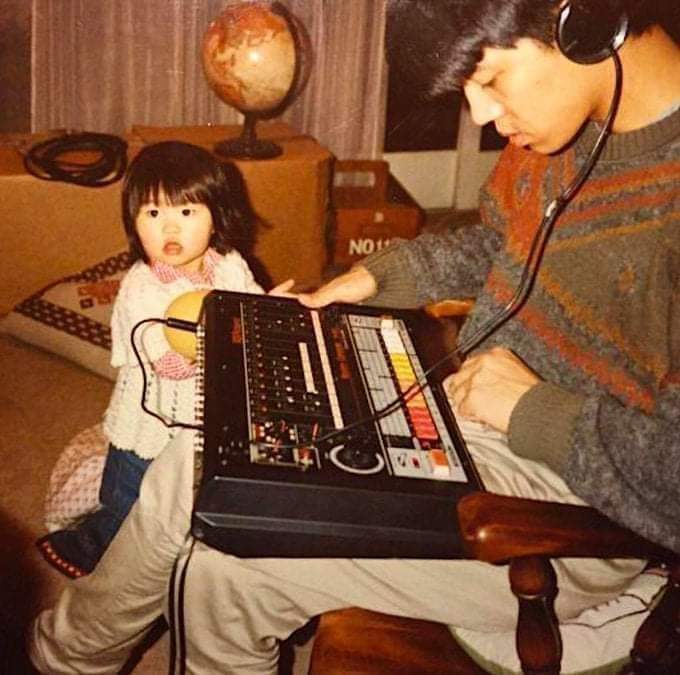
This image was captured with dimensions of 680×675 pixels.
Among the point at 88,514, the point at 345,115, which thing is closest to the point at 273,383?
the point at 88,514

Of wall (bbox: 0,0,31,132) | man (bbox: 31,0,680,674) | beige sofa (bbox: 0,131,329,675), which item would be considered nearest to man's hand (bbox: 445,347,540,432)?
man (bbox: 31,0,680,674)

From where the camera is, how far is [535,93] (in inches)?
41.7

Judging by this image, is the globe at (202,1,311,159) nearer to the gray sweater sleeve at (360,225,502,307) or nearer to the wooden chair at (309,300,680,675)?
the gray sweater sleeve at (360,225,502,307)

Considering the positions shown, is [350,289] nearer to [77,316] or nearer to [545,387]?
[545,387]

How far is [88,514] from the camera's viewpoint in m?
1.78

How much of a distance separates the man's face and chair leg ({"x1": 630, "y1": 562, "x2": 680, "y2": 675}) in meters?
0.53

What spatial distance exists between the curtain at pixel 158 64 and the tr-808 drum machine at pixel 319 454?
187 cm

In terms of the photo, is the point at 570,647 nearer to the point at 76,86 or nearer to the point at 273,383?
the point at 273,383

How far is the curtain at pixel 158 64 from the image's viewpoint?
2748mm

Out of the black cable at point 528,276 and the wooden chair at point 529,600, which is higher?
the black cable at point 528,276

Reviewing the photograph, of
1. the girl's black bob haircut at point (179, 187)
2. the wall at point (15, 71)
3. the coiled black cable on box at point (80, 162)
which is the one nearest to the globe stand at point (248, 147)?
the coiled black cable on box at point (80, 162)

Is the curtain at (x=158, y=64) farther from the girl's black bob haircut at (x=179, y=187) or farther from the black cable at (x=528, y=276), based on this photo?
the black cable at (x=528, y=276)

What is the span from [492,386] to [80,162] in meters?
1.82

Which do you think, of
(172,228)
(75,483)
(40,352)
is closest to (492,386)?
(172,228)
